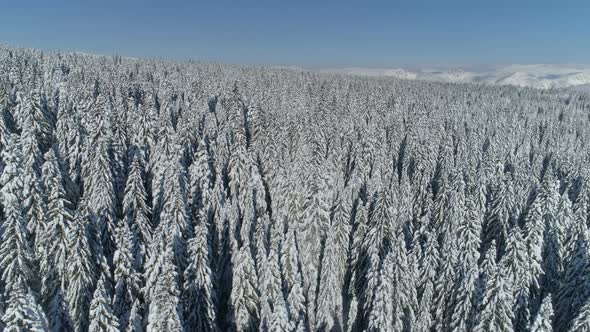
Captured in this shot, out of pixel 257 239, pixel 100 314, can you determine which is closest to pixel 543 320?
pixel 257 239

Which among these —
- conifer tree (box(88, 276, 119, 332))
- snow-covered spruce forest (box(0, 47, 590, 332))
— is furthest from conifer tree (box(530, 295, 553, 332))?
conifer tree (box(88, 276, 119, 332))

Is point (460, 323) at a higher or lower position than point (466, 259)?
lower

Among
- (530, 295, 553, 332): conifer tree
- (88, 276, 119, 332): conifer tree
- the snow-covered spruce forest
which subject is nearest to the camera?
(88, 276, 119, 332): conifer tree

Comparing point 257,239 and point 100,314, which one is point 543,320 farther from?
point 100,314

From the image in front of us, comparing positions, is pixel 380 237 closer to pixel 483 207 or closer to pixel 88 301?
pixel 483 207

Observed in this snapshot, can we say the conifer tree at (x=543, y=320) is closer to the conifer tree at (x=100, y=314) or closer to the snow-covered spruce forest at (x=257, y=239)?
the snow-covered spruce forest at (x=257, y=239)

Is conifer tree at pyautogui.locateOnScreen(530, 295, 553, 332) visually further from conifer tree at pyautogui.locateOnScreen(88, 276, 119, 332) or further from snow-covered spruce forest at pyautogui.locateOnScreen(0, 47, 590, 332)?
conifer tree at pyautogui.locateOnScreen(88, 276, 119, 332)

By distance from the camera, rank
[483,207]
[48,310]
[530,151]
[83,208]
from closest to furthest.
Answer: [48,310] < [83,208] < [483,207] < [530,151]

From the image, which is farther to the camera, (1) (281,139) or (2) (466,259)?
(1) (281,139)

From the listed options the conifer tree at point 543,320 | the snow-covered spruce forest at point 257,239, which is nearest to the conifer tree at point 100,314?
the snow-covered spruce forest at point 257,239

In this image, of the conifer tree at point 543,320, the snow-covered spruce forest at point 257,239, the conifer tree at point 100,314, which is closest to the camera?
the conifer tree at point 100,314

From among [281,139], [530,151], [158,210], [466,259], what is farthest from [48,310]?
[530,151]
